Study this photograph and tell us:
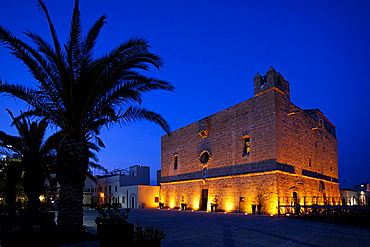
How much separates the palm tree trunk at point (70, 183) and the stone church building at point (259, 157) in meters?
11.6

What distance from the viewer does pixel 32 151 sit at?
11.4m

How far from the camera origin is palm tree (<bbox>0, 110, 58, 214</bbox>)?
10818 mm

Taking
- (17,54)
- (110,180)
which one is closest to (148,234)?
(17,54)

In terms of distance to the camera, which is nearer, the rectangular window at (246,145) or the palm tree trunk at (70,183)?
the palm tree trunk at (70,183)

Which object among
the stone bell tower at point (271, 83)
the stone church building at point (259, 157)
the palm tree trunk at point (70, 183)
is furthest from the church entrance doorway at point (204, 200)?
the palm tree trunk at point (70, 183)

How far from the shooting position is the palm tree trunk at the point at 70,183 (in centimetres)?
750

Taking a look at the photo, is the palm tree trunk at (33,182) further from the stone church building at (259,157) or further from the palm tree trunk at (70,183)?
the stone church building at (259,157)

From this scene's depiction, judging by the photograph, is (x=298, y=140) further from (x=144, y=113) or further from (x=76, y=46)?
(x=76, y=46)

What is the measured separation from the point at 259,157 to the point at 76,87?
43.7 feet

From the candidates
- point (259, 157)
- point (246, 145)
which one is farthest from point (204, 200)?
point (259, 157)

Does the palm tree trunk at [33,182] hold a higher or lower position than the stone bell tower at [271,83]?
lower

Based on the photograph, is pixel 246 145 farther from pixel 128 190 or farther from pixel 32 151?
pixel 128 190

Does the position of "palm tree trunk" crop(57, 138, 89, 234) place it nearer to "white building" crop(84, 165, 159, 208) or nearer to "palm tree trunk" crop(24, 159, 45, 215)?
"palm tree trunk" crop(24, 159, 45, 215)

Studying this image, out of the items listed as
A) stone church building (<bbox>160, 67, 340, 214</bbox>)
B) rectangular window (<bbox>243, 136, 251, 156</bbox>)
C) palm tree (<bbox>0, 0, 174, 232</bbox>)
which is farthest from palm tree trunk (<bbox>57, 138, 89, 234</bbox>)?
rectangular window (<bbox>243, 136, 251, 156</bbox>)
